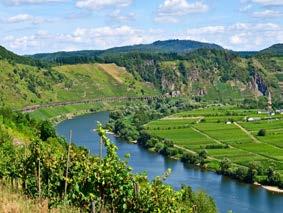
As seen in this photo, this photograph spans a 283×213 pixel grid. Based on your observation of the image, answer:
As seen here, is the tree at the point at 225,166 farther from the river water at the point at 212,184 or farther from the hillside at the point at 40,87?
the hillside at the point at 40,87

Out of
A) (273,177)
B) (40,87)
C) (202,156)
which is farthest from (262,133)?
(40,87)

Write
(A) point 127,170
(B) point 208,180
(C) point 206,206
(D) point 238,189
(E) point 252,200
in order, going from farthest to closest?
(B) point 208,180, (D) point 238,189, (E) point 252,200, (C) point 206,206, (A) point 127,170

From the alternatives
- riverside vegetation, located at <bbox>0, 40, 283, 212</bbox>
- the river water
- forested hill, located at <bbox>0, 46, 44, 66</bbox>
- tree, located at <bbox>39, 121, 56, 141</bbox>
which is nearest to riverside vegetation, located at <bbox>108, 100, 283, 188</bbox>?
riverside vegetation, located at <bbox>0, 40, 283, 212</bbox>

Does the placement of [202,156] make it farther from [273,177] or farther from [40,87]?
[40,87]

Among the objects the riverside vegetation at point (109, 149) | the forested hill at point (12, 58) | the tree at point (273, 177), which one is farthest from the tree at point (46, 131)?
the forested hill at point (12, 58)

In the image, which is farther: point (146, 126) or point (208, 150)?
point (146, 126)

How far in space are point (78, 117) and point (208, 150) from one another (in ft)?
211

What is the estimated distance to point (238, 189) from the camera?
67188 millimetres

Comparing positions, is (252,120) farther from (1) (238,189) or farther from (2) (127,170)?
(2) (127,170)

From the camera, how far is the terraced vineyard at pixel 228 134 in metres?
88.6

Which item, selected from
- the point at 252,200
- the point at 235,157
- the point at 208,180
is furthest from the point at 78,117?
the point at 252,200

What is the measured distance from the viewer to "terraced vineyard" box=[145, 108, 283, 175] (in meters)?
88.6

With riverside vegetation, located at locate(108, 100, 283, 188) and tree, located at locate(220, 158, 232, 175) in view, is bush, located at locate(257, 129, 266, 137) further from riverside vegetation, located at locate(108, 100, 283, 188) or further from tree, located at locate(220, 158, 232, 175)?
tree, located at locate(220, 158, 232, 175)

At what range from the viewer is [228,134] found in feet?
359
